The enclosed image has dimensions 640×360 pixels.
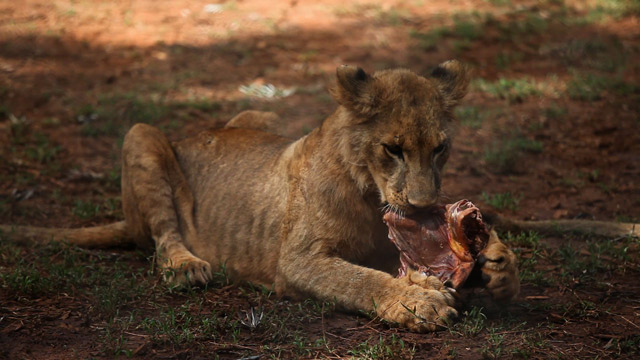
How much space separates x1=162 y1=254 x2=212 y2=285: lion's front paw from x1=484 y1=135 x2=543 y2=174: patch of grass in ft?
10.3

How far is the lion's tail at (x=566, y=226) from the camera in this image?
5225 millimetres

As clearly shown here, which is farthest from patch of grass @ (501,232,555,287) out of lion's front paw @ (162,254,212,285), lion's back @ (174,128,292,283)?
lion's front paw @ (162,254,212,285)

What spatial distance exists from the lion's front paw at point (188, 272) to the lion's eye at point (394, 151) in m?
1.50

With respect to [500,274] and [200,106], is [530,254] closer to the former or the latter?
[500,274]

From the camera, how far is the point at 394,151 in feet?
13.1

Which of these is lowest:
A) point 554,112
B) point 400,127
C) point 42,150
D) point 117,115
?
point 42,150

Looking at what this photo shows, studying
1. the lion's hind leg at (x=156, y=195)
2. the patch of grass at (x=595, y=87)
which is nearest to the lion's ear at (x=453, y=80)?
the lion's hind leg at (x=156, y=195)

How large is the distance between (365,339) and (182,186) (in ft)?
7.45

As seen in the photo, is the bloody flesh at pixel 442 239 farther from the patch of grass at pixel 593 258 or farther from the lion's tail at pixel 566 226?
the lion's tail at pixel 566 226

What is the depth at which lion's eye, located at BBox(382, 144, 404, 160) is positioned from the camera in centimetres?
396

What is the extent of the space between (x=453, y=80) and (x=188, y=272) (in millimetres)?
1980

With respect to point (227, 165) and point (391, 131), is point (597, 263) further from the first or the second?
point (227, 165)

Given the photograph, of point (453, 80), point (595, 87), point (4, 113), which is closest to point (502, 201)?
point (453, 80)

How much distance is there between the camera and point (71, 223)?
5.97 metres
